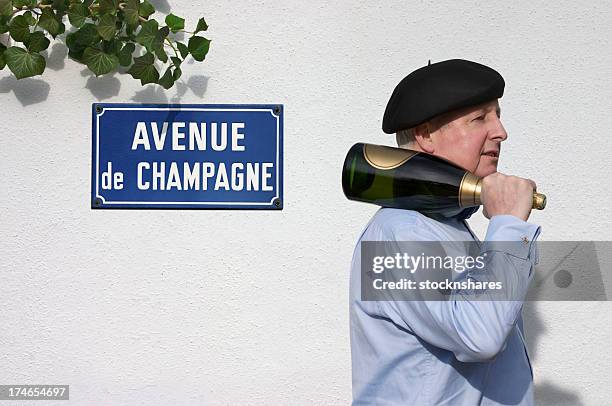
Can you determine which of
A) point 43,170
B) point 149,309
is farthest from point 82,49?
point 149,309

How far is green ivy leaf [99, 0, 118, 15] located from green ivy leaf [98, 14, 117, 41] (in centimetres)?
2

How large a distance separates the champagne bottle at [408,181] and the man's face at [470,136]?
0.04 metres

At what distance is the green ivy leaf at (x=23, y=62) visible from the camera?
11.7ft

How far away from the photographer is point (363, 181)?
231 centimetres

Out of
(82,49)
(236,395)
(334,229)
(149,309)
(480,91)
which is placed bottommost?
(236,395)

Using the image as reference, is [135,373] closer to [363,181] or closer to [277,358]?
[277,358]

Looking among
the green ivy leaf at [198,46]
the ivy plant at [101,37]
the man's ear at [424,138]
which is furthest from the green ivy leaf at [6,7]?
the man's ear at [424,138]

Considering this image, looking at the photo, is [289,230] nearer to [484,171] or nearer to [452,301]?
[484,171]

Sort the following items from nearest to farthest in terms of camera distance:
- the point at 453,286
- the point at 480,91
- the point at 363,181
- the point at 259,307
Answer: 1. the point at 453,286
2. the point at 480,91
3. the point at 363,181
4. the point at 259,307

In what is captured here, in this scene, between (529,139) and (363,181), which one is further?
(529,139)

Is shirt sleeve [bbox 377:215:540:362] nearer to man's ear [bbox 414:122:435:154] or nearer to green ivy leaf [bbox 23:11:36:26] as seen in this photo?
man's ear [bbox 414:122:435:154]

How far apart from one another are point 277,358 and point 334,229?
1.67 feet

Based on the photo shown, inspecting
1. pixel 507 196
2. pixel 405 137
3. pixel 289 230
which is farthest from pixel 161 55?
pixel 507 196

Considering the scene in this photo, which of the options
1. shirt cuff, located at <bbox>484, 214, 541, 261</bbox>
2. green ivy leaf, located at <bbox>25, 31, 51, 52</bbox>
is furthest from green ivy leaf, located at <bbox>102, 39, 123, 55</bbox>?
shirt cuff, located at <bbox>484, 214, 541, 261</bbox>
